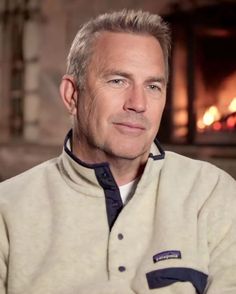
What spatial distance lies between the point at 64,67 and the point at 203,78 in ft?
3.06

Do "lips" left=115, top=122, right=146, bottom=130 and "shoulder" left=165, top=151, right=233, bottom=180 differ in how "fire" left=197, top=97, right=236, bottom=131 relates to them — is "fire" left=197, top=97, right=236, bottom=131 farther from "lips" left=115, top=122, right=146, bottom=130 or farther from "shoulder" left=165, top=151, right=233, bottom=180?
"lips" left=115, top=122, right=146, bottom=130

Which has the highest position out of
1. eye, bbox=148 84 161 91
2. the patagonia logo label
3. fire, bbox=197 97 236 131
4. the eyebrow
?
the eyebrow

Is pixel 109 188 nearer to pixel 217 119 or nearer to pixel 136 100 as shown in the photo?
pixel 136 100

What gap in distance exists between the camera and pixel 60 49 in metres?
3.49

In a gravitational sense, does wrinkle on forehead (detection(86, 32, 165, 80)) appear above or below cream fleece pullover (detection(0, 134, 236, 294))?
above

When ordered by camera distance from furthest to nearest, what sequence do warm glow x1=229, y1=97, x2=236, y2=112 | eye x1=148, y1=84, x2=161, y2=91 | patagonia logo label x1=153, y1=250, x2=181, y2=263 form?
1. warm glow x1=229, y1=97, x2=236, y2=112
2. eye x1=148, y1=84, x2=161, y2=91
3. patagonia logo label x1=153, y1=250, x2=181, y2=263

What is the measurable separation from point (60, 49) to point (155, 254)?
98.1 inches

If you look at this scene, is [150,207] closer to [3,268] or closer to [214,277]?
[214,277]

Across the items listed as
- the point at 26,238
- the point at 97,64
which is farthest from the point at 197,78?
the point at 26,238

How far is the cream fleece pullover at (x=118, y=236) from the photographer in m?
1.18

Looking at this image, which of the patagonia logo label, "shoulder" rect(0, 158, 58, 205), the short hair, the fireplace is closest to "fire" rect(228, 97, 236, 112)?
the fireplace

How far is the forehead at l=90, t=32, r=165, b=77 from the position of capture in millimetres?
1267

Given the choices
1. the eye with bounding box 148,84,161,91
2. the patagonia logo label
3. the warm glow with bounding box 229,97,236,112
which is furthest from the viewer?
the warm glow with bounding box 229,97,236,112

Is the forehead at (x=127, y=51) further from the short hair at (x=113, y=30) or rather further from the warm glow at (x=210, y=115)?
the warm glow at (x=210, y=115)
